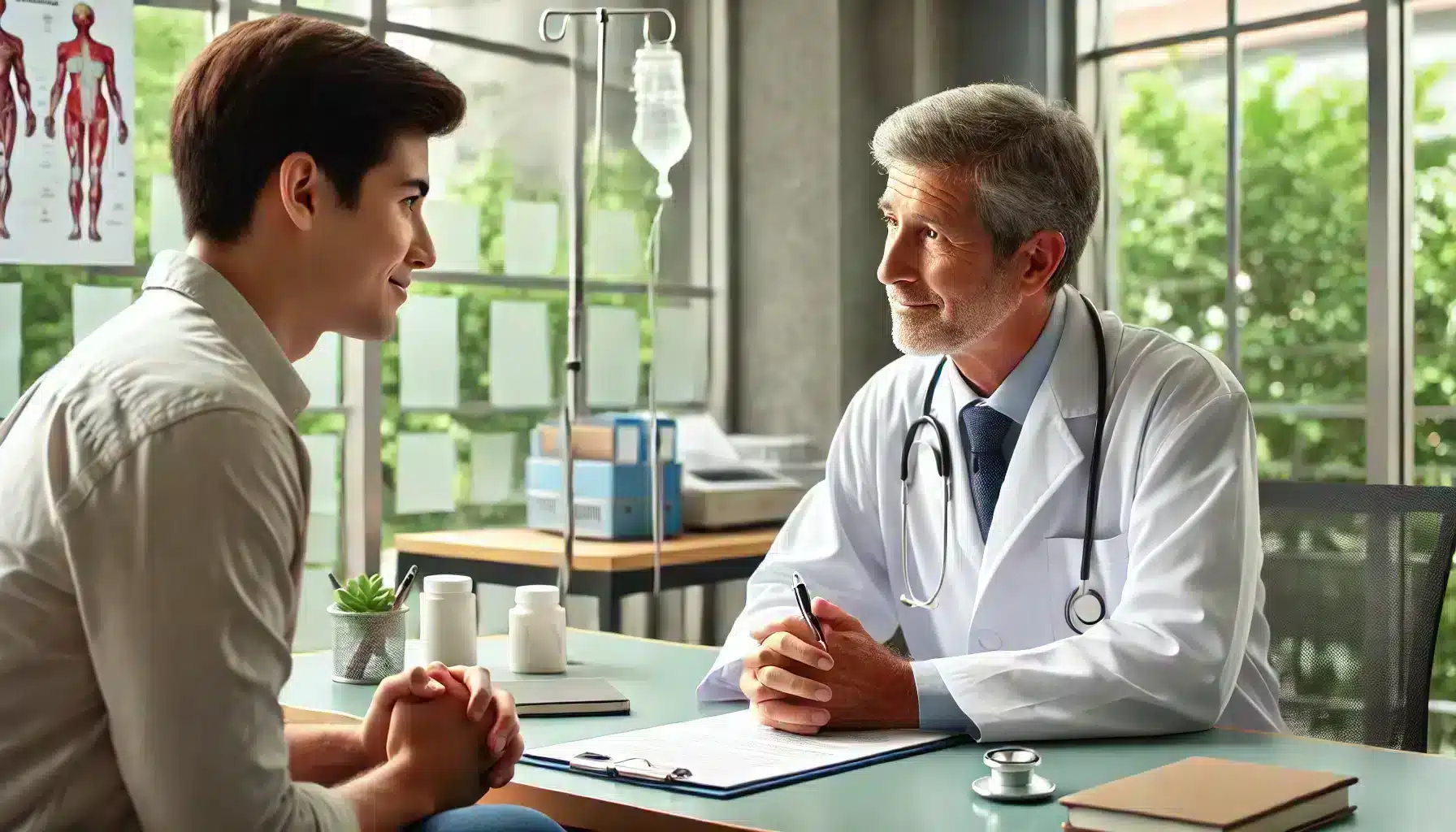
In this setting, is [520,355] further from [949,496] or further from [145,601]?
[145,601]

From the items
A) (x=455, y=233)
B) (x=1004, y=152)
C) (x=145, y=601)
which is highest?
(x=455, y=233)

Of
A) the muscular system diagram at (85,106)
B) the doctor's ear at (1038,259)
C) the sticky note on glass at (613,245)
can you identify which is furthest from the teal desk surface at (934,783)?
the sticky note on glass at (613,245)

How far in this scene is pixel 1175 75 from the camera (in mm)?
4344

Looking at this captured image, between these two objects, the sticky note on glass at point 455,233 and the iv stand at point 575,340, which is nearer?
the iv stand at point 575,340

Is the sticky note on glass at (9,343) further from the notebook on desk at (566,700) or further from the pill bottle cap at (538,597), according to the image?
the notebook on desk at (566,700)

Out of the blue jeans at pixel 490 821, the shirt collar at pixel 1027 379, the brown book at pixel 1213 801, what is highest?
the shirt collar at pixel 1027 379

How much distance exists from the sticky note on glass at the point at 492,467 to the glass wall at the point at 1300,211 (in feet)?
5.80

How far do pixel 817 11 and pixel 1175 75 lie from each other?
3.58 ft

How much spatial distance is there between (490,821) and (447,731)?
0.55ft

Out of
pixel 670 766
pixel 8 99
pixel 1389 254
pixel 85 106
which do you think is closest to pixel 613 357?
pixel 85 106

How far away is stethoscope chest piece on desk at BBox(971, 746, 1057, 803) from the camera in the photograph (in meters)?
1.37

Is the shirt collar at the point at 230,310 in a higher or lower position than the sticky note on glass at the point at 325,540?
higher

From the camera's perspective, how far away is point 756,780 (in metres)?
1.42

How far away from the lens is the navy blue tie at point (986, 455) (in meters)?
2.10
